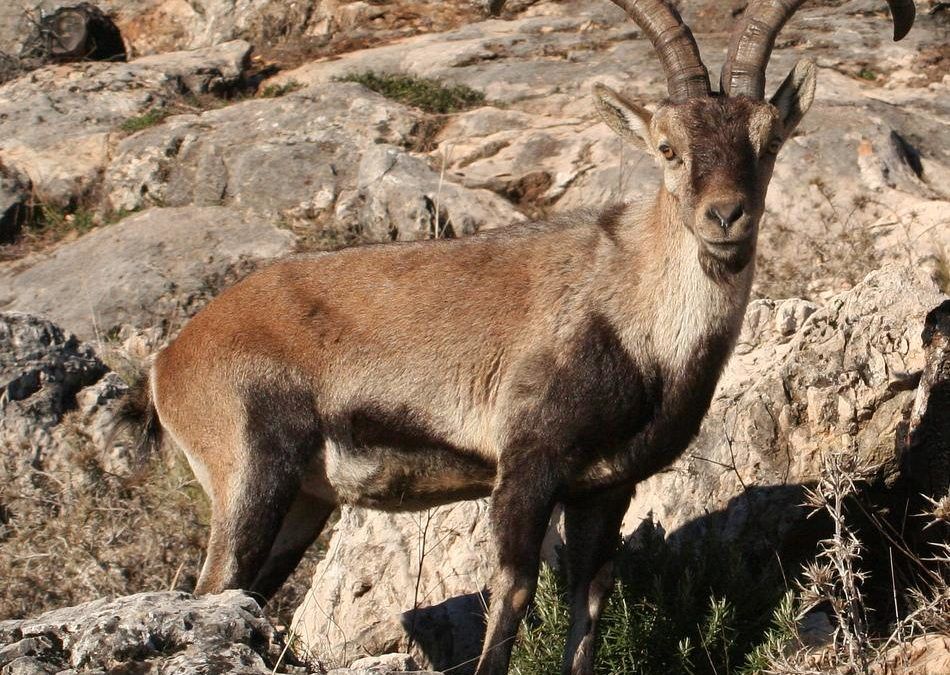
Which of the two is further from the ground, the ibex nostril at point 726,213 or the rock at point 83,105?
the ibex nostril at point 726,213

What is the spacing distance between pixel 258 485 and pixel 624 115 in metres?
2.47

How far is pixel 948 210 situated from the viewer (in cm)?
911

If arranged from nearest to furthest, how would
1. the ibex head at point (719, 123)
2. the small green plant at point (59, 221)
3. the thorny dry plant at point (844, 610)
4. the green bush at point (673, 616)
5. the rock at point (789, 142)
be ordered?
the thorny dry plant at point (844, 610) → the ibex head at point (719, 123) → the green bush at point (673, 616) → the rock at point (789, 142) → the small green plant at point (59, 221)

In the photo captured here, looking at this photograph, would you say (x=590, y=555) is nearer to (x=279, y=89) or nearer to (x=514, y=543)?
(x=514, y=543)

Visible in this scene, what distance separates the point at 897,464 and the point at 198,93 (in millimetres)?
8421

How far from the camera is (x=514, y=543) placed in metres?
5.31

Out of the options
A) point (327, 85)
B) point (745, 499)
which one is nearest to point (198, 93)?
point (327, 85)

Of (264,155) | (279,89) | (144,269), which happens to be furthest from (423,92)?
(144,269)

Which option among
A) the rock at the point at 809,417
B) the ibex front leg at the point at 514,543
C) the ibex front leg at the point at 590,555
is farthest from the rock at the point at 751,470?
the ibex front leg at the point at 514,543

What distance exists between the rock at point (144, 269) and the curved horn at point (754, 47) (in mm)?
4898

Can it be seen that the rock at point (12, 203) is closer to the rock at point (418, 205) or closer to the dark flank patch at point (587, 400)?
the rock at point (418, 205)

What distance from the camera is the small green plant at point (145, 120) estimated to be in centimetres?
1159

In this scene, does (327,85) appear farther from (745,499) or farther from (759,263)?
(745,499)

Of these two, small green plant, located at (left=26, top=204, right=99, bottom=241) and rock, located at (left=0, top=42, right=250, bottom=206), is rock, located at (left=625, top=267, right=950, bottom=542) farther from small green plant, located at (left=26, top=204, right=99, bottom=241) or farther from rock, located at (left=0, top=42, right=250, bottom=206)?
rock, located at (left=0, top=42, right=250, bottom=206)
